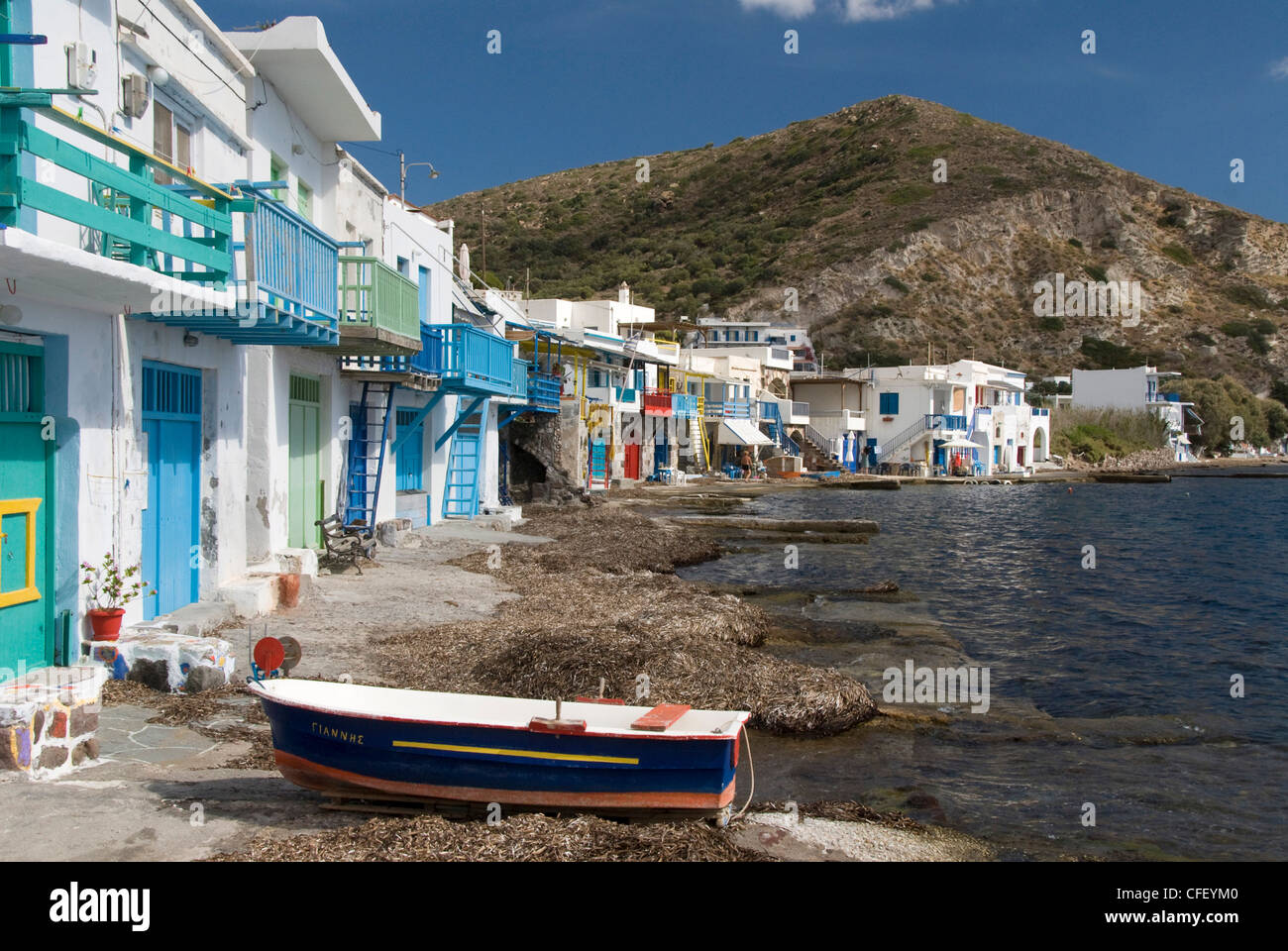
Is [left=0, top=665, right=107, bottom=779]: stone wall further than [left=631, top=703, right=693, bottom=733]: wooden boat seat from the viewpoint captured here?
No

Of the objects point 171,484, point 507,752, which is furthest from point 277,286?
point 507,752

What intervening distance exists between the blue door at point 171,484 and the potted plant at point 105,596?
1366mm

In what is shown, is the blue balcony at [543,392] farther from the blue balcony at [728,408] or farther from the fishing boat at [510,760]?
the blue balcony at [728,408]

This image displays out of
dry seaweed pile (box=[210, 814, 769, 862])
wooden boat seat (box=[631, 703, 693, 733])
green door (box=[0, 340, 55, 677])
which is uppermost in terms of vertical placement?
green door (box=[0, 340, 55, 677])

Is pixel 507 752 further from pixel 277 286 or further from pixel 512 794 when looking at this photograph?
pixel 277 286

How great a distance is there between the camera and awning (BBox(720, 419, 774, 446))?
70.8 m

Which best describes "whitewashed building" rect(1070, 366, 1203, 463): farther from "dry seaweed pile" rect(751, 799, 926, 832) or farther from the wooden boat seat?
the wooden boat seat

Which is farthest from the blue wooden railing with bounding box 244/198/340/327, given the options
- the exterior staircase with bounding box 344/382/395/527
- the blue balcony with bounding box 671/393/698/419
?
the blue balcony with bounding box 671/393/698/419

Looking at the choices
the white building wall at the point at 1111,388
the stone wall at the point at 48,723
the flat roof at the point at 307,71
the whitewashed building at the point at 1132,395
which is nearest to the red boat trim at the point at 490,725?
the stone wall at the point at 48,723

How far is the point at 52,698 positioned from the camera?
7.71 m

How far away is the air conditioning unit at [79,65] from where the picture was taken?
8688 mm

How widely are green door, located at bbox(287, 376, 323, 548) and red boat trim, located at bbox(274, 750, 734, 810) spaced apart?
1089 cm

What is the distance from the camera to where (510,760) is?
23.9 ft

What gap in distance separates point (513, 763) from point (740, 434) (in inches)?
2523
